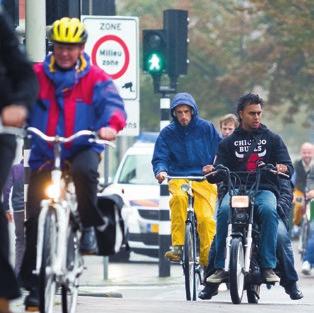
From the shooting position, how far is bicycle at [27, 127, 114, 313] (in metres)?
10.3

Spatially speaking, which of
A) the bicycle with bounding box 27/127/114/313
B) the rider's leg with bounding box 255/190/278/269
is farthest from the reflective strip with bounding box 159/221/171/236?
the bicycle with bounding box 27/127/114/313

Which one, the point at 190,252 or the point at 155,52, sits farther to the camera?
the point at 155,52

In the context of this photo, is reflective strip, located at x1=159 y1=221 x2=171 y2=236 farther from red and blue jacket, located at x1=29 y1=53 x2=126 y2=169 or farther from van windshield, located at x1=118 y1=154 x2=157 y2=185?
red and blue jacket, located at x1=29 y1=53 x2=126 y2=169

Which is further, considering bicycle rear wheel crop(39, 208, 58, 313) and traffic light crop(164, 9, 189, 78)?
traffic light crop(164, 9, 189, 78)

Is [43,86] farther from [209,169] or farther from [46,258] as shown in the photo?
[209,169]

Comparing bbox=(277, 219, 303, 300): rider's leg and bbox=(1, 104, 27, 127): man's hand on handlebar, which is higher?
bbox=(1, 104, 27, 127): man's hand on handlebar

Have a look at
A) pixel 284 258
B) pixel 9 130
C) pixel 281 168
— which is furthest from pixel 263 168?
pixel 9 130

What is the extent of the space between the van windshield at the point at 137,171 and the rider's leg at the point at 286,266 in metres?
12.0

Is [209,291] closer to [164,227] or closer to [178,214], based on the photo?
[178,214]

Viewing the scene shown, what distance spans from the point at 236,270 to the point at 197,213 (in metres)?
2.53

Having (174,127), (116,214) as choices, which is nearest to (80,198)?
(116,214)

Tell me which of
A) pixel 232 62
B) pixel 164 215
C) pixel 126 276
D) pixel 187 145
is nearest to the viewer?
pixel 187 145

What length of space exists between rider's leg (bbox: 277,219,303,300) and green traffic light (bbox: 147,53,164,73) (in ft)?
24.6

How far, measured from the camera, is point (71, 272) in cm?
1064
